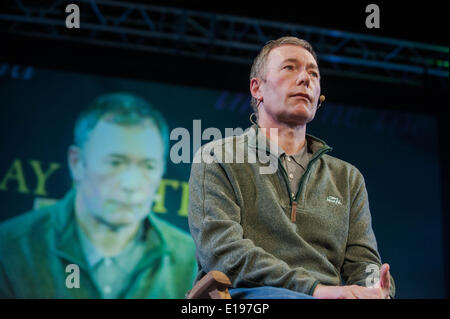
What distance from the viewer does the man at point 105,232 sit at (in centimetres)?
459

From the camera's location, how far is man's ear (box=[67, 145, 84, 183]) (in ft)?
15.7

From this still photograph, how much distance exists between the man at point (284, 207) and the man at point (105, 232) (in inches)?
104

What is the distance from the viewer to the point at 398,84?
229 inches

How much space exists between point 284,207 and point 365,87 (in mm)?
4018

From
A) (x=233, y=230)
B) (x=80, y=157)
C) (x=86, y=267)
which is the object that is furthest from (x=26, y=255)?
(x=233, y=230)

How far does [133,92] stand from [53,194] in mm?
1145

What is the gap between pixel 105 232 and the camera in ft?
15.7

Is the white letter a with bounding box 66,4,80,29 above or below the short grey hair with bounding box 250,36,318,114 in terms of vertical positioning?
above

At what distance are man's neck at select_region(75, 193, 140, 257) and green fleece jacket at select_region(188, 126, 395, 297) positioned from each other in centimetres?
281

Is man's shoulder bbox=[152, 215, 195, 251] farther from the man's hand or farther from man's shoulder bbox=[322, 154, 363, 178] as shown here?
the man's hand

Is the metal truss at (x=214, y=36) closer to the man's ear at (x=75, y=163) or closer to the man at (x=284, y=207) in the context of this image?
the man's ear at (x=75, y=163)

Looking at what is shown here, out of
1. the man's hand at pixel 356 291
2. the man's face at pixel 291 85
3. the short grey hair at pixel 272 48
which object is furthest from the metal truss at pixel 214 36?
the man's hand at pixel 356 291

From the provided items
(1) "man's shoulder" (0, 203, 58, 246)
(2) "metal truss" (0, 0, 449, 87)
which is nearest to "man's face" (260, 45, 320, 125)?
(1) "man's shoulder" (0, 203, 58, 246)
